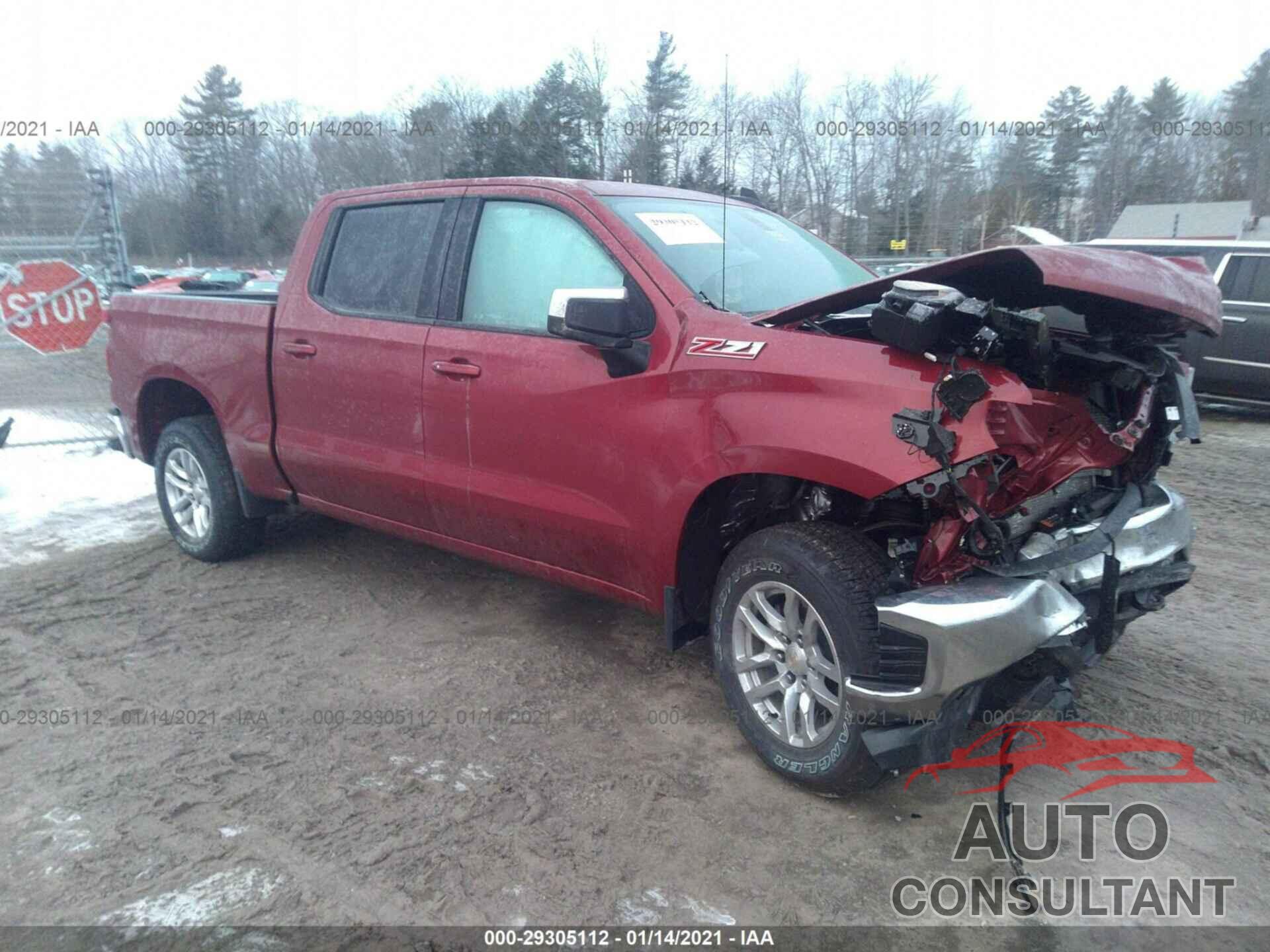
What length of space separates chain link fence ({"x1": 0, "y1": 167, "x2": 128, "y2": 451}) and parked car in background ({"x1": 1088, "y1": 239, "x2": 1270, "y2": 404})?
32.9 feet

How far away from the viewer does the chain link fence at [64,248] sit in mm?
9039

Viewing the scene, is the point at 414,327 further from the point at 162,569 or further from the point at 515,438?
the point at 162,569

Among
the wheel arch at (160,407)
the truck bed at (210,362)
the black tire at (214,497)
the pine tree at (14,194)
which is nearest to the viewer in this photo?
the truck bed at (210,362)

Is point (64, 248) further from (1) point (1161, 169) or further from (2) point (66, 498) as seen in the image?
(1) point (1161, 169)

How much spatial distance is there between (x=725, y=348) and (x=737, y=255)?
829 millimetres

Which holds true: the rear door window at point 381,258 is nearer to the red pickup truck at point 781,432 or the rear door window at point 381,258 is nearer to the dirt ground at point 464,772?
the red pickup truck at point 781,432

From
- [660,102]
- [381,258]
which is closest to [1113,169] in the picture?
[660,102]

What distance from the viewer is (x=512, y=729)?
3.47m

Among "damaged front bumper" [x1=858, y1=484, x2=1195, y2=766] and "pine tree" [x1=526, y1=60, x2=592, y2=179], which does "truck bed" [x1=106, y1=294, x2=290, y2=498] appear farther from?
"pine tree" [x1=526, y1=60, x2=592, y2=179]

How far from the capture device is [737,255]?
3.76 metres

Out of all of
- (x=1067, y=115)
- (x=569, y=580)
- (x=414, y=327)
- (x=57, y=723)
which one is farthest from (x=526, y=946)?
(x=1067, y=115)

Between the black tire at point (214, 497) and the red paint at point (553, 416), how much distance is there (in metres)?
0.20

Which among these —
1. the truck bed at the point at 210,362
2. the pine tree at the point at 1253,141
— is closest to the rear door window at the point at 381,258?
the truck bed at the point at 210,362

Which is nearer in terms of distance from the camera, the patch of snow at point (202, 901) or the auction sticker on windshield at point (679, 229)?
the patch of snow at point (202, 901)
